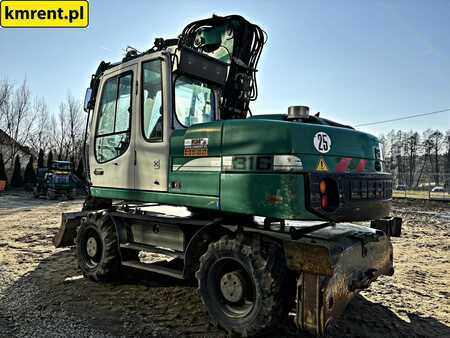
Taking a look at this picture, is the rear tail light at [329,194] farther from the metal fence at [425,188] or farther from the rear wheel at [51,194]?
the rear wheel at [51,194]

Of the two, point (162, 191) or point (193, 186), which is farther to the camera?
point (162, 191)

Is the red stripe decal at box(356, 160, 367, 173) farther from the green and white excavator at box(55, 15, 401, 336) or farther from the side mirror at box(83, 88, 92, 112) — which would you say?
the side mirror at box(83, 88, 92, 112)

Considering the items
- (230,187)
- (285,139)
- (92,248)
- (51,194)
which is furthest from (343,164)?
(51,194)

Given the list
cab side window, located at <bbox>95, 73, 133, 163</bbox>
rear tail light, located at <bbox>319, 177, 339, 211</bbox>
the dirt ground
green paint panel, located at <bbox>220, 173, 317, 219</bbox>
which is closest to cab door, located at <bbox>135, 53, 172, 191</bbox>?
cab side window, located at <bbox>95, 73, 133, 163</bbox>

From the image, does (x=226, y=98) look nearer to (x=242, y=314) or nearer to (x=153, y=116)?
(x=153, y=116)

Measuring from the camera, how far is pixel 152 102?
15.2 feet

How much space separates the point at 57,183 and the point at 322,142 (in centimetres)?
2196

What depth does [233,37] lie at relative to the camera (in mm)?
5152

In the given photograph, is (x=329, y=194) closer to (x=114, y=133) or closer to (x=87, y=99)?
(x=114, y=133)

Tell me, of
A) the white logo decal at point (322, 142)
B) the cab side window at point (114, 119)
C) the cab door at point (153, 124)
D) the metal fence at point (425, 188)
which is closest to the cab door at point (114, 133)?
the cab side window at point (114, 119)

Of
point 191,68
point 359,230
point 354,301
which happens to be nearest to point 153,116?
point 191,68

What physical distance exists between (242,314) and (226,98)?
2950mm

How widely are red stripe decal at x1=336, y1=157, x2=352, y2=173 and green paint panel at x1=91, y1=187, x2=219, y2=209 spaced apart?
4.22ft

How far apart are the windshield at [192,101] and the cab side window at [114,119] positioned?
0.82 metres
